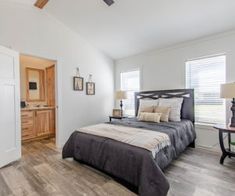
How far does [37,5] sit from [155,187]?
3.90 meters

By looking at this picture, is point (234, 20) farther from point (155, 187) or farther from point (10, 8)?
point (10, 8)

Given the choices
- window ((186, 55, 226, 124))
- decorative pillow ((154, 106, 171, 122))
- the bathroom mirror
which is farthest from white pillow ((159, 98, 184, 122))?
the bathroom mirror

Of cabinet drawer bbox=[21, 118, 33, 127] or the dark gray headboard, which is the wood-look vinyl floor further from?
cabinet drawer bbox=[21, 118, 33, 127]

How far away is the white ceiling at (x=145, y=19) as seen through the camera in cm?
262

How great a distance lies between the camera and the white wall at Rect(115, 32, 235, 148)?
3064 mm

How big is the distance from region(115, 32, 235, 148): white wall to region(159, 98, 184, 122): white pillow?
42cm

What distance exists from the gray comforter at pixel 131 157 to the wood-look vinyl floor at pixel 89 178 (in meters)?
0.18

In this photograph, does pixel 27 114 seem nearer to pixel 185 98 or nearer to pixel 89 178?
pixel 89 178

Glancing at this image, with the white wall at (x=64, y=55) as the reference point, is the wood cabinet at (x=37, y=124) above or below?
below

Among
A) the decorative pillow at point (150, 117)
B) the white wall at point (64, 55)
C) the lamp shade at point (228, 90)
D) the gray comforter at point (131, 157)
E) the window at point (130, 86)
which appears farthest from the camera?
the window at point (130, 86)

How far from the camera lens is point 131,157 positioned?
75.3 inches

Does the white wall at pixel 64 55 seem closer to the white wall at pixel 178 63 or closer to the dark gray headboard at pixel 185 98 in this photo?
the white wall at pixel 178 63

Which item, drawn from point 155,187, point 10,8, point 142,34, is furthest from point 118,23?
point 155,187

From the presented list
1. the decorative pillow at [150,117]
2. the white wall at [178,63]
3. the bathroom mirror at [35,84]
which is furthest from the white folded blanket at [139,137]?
the bathroom mirror at [35,84]
